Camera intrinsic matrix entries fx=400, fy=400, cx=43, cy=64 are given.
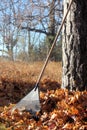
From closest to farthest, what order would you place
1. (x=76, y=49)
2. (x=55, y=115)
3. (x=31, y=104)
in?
(x=55, y=115) → (x=31, y=104) → (x=76, y=49)

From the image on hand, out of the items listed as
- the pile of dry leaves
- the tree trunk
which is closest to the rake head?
the pile of dry leaves

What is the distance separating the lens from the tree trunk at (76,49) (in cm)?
621

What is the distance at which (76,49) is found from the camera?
6215 mm

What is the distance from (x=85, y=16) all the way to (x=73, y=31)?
0.30m

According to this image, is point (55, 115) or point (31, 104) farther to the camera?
point (31, 104)

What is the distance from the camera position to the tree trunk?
6207mm

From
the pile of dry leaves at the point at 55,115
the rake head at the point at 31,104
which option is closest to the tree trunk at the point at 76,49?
the pile of dry leaves at the point at 55,115

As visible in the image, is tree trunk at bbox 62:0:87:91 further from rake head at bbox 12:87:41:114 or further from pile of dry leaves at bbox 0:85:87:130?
rake head at bbox 12:87:41:114

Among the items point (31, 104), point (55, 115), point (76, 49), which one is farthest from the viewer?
point (76, 49)

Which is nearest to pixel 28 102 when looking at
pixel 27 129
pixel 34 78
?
pixel 27 129

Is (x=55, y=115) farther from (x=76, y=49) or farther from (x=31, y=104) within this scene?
(x=76, y=49)

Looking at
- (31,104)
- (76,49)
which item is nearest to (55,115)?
(31,104)

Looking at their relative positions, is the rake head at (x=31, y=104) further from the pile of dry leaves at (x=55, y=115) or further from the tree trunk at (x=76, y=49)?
the tree trunk at (x=76, y=49)

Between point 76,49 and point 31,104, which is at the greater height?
point 76,49
